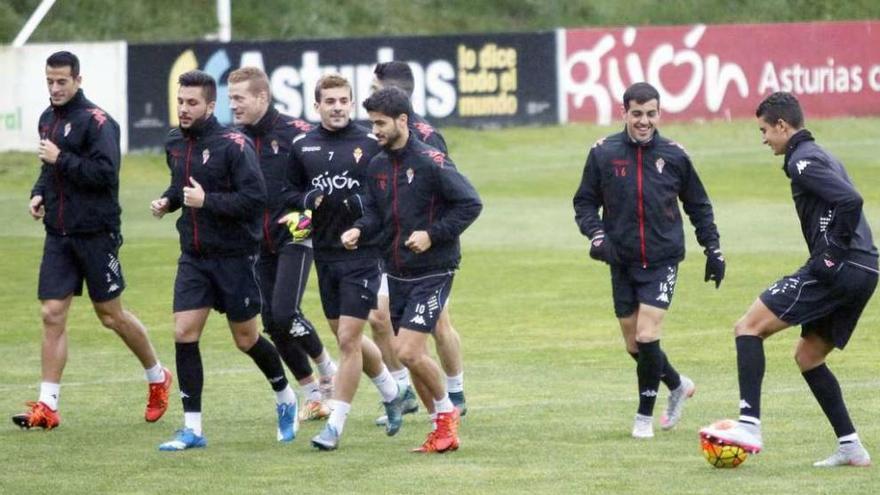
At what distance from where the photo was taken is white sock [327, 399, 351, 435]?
10852mm

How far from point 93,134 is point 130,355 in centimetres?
376

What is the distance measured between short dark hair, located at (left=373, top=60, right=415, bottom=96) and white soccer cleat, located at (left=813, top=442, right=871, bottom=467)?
12.5ft

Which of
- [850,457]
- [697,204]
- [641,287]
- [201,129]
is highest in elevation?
[201,129]

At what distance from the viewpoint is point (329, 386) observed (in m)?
12.6

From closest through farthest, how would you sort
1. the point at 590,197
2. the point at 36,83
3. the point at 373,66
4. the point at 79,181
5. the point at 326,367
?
the point at 590,197, the point at 79,181, the point at 326,367, the point at 36,83, the point at 373,66

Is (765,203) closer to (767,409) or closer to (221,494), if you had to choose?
(767,409)

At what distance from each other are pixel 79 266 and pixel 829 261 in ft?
16.3

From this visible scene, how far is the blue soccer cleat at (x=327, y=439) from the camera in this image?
35.4 feet

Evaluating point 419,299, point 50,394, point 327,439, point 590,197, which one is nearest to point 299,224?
point 419,299

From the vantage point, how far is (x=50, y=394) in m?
11.9

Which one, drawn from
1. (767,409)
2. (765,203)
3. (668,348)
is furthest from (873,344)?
(765,203)

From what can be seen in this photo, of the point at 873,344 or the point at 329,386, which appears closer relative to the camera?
the point at 329,386

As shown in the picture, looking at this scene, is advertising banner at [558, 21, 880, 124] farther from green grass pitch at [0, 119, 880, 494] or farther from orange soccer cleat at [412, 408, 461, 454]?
orange soccer cleat at [412, 408, 461, 454]

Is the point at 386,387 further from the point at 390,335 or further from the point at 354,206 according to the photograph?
the point at 354,206
